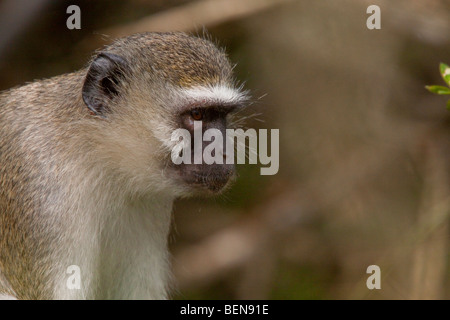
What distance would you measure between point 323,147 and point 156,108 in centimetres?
529

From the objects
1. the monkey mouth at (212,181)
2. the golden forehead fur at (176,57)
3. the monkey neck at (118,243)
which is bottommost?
the monkey neck at (118,243)

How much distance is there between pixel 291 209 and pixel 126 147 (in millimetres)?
5487

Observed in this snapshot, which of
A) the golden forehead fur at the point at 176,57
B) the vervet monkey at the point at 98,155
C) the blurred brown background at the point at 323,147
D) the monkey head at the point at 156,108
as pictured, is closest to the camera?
the vervet monkey at the point at 98,155

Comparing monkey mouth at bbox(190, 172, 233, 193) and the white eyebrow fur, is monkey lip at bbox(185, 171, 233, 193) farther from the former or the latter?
the white eyebrow fur

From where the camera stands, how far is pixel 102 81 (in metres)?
5.48

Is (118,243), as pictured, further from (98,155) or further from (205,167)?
(205,167)

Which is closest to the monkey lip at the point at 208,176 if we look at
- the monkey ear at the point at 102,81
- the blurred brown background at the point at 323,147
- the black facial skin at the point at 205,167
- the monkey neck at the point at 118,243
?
the black facial skin at the point at 205,167

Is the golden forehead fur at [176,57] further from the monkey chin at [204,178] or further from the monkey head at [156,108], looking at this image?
the monkey chin at [204,178]

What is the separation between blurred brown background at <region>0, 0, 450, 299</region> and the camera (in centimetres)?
925

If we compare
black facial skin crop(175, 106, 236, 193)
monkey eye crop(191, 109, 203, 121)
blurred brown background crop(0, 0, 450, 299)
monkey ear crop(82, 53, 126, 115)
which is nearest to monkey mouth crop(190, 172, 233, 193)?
black facial skin crop(175, 106, 236, 193)

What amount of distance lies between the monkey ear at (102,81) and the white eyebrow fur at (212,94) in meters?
0.54

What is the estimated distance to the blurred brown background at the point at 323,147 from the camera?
925 cm

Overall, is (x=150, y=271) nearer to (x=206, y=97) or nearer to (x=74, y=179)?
(x=74, y=179)

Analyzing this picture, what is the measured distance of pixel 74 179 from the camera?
538 cm
